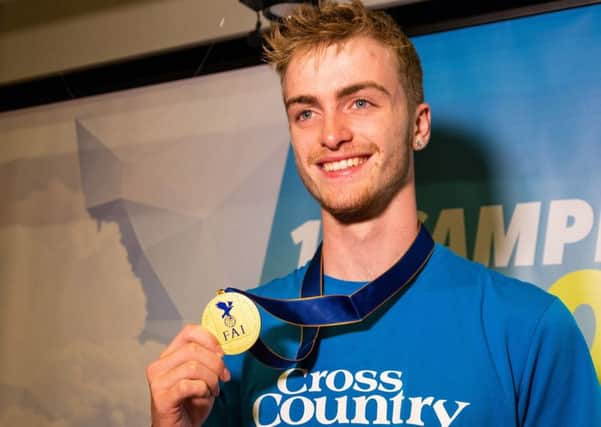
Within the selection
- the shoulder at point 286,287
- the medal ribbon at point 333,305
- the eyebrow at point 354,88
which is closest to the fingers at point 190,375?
the medal ribbon at point 333,305

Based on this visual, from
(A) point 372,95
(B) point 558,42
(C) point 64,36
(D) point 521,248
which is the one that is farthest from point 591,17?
(C) point 64,36

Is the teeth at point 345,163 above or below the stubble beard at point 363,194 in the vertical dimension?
above

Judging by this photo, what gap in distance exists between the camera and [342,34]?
1.32m

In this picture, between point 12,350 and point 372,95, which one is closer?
point 372,95

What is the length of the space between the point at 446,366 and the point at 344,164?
14.7 inches

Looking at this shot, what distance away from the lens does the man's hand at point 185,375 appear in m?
1.10

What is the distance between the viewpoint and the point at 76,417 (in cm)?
239

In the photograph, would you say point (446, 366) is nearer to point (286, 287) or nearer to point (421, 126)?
point (286, 287)

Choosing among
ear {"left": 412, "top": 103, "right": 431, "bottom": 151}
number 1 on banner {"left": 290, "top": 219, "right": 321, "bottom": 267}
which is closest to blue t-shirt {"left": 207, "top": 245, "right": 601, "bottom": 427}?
ear {"left": 412, "top": 103, "right": 431, "bottom": 151}

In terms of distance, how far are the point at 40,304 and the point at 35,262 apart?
0.15m

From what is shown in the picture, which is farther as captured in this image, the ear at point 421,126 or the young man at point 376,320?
the ear at point 421,126

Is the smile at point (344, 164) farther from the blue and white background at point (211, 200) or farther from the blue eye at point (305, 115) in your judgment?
the blue and white background at point (211, 200)

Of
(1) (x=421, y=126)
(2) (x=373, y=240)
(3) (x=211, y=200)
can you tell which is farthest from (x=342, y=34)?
(3) (x=211, y=200)

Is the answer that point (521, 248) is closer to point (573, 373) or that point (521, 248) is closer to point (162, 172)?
point (573, 373)
